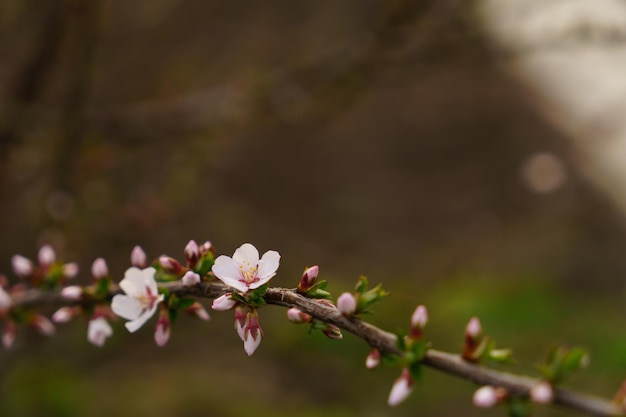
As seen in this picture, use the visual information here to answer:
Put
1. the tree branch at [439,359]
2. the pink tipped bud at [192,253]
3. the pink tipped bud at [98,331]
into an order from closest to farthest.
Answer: the tree branch at [439,359]
the pink tipped bud at [192,253]
the pink tipped bud at [98,331]

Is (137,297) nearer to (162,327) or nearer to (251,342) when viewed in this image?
(162,327)

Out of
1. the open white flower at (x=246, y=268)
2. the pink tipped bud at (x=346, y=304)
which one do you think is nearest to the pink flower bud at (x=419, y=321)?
the pink tipped bud at (x=346, y=304)

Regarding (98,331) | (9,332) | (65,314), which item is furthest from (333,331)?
(9,332)

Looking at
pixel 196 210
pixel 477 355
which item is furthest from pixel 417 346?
pixel 196 210

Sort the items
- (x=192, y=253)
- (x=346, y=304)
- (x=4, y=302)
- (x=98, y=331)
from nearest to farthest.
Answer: (x=346, y=304) → (x=192, y=253) → (x=98, y=331) → (x=4, y=302)

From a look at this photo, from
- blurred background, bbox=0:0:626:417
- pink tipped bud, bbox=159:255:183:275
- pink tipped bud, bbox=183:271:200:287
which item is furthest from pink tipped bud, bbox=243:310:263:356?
blurred background, bbox=0:0:626:417

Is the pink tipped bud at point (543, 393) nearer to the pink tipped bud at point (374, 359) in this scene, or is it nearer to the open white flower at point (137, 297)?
the pink tipped bud at point (374, 359)
